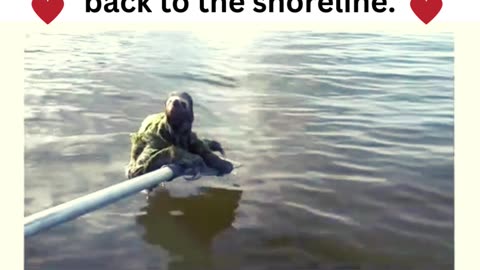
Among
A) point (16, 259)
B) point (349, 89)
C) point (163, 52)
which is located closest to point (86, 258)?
point (16, 259)

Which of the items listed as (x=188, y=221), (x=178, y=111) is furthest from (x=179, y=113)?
(x=188, y=221)

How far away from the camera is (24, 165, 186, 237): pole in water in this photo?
0.93 m

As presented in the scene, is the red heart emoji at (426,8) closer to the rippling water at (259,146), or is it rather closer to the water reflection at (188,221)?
the rippling water at (259,146)

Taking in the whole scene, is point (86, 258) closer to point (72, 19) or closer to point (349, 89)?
point (72, 19)

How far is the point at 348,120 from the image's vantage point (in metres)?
1.24

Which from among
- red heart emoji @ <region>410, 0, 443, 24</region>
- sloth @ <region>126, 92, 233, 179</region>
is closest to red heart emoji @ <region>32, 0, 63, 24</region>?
sloth @ <region>126, 92, 233, 179</region>

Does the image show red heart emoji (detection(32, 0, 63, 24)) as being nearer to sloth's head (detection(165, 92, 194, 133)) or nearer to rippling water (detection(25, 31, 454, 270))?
rippling water (detection(25, 31, 454, 270))

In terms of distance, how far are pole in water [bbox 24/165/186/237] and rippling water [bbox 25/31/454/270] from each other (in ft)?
0.08

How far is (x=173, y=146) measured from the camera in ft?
3.53

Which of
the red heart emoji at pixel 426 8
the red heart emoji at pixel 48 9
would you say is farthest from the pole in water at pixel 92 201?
the red heart emoji at pixel 426 8

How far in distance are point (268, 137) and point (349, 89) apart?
0.21 metres

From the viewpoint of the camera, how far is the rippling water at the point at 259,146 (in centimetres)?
94

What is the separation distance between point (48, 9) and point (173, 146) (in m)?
0.26

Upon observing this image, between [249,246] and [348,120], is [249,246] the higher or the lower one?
the lower one
